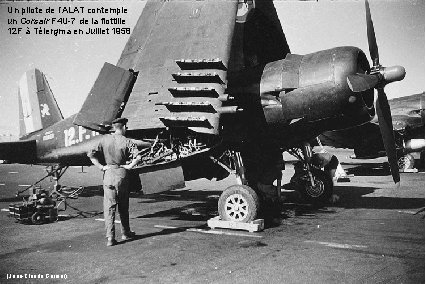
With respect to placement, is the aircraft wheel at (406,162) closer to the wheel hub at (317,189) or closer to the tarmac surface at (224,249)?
the tarmac surface at (224,249)

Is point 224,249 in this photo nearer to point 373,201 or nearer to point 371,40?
point 371,40

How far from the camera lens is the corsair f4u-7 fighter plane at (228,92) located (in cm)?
700

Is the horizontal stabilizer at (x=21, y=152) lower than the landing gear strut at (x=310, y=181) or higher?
higher

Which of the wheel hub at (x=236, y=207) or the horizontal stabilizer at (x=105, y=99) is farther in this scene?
the horizontal stabilizer at (x=105, y=99)

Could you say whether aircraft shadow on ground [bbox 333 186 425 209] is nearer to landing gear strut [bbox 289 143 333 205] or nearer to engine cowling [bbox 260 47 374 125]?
landing gear strut [bbox 289 143 333 205]

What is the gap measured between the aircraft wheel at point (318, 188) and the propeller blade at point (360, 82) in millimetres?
4252

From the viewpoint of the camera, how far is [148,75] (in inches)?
323

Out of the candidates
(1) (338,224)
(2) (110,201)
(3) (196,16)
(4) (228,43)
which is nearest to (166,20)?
(3) (196,16)

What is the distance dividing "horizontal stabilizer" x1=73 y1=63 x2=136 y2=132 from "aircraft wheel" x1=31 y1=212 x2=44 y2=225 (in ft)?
7.65

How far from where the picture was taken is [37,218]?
8.15 meters

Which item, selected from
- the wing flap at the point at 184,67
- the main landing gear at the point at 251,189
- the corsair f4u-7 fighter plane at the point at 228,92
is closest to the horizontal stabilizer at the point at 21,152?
the corsair f4u-7 fighter plane at the point at 228,92

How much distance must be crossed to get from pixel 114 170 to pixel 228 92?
10.3 feet

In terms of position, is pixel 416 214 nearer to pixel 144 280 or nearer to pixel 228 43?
pixel 228 43

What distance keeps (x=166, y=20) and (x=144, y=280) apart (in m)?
6.35
